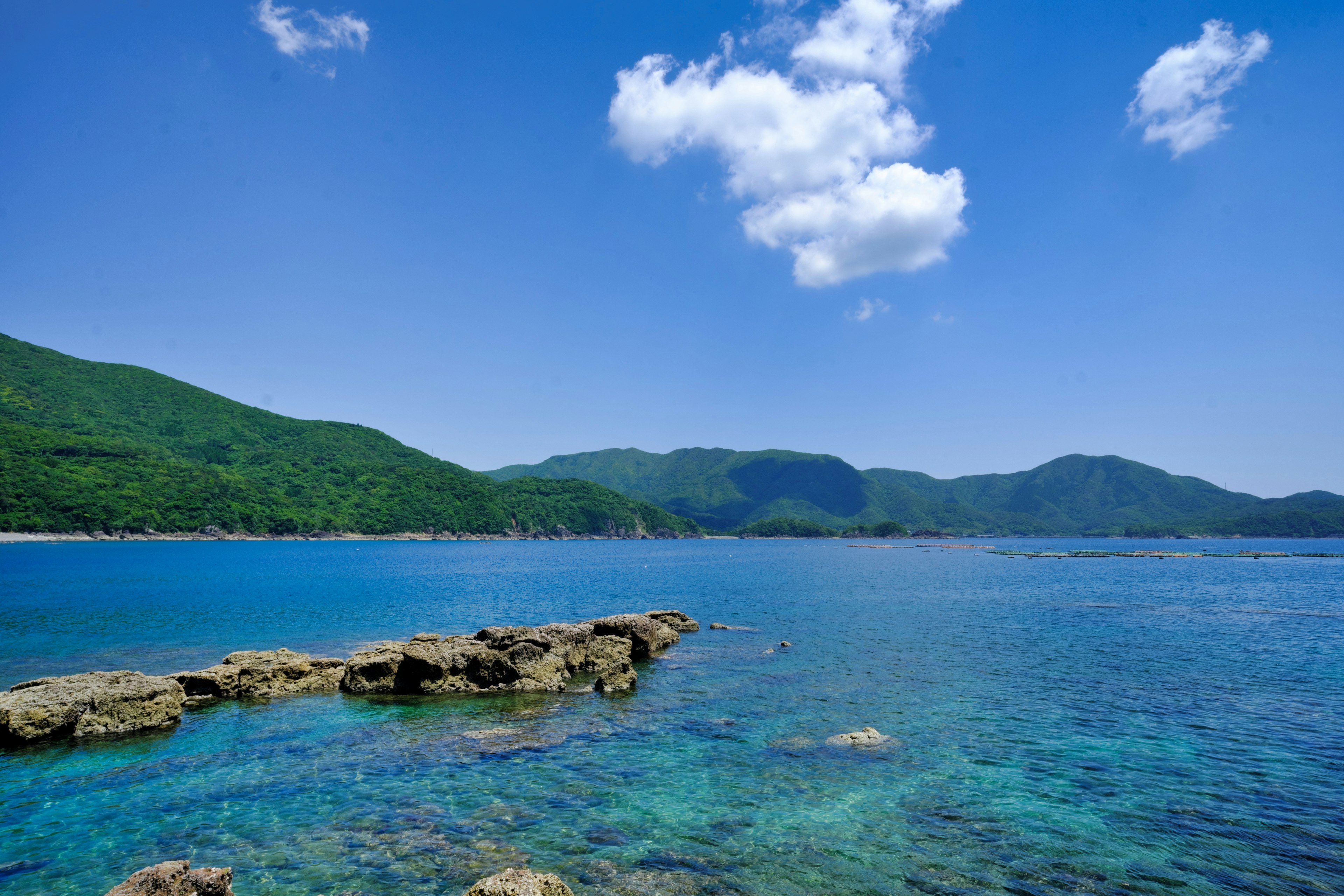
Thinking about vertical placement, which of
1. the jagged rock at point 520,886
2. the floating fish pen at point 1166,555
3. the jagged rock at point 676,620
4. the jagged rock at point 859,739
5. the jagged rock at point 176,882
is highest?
the jagged rock at point 520,886

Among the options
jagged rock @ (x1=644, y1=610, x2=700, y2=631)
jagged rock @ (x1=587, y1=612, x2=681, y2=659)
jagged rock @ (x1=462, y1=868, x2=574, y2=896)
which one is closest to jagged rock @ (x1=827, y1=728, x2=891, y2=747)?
jagged rock @ (x1=462, y1=868, x2=574, y2=896)

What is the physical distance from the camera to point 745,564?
126m

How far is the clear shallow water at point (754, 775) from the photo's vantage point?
1127 cm

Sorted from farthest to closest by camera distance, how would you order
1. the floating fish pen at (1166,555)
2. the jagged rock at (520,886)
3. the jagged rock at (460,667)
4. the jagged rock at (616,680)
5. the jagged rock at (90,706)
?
the floating fish pen at (1166,555) < the jagged rock at (616,680) < the jagged rock at (460,667) < the jagged rock at (90,706) < the jagged rock at (520,886)

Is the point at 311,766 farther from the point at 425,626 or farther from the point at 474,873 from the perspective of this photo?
the point at 425,626

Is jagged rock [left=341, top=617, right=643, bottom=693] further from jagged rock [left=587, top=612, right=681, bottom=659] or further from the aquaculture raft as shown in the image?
the aquaculture raft

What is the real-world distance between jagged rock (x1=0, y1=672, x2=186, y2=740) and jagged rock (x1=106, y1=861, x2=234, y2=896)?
48.5ft

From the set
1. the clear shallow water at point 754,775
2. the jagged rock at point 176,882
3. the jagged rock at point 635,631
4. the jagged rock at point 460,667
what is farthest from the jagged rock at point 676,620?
the jagged rock at point 176,882

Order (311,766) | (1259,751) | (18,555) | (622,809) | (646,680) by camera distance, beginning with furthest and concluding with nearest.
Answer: (18,555) < (646,680) < (1259,751) < (311,766) < (622,809)

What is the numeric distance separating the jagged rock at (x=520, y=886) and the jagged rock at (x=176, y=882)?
3.85m

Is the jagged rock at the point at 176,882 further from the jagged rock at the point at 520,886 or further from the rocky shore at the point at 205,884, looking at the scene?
the jagged rock at the point at 520,886

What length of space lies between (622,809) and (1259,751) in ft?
61.8

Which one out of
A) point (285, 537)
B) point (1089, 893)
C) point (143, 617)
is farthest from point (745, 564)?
point (285, 537)

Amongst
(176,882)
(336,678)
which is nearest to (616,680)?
(336,678)
